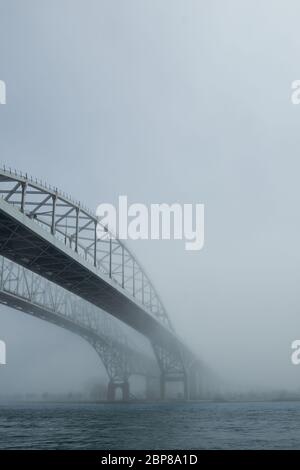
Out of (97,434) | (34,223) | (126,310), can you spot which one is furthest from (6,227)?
(126,310)

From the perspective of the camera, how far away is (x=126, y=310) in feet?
242

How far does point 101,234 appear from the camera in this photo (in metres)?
62.3

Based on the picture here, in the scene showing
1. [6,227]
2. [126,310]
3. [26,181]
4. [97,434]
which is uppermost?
[26,181]

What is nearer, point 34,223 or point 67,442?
point 67,442

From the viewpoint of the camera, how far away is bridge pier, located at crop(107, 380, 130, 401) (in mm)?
116412

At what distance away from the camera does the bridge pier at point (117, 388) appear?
116 m

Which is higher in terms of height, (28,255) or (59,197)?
(59,197)

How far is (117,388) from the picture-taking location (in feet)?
401

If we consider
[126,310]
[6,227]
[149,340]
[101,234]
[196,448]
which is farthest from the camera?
[149,340]

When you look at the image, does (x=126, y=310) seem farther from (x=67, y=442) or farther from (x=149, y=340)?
(x=67, y=442)

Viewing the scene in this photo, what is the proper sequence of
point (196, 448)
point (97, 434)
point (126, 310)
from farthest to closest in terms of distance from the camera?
1. point (126, 310)
2. point (97, 434)
3. point (196, 448)

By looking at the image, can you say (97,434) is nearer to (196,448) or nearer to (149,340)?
(196,448)
